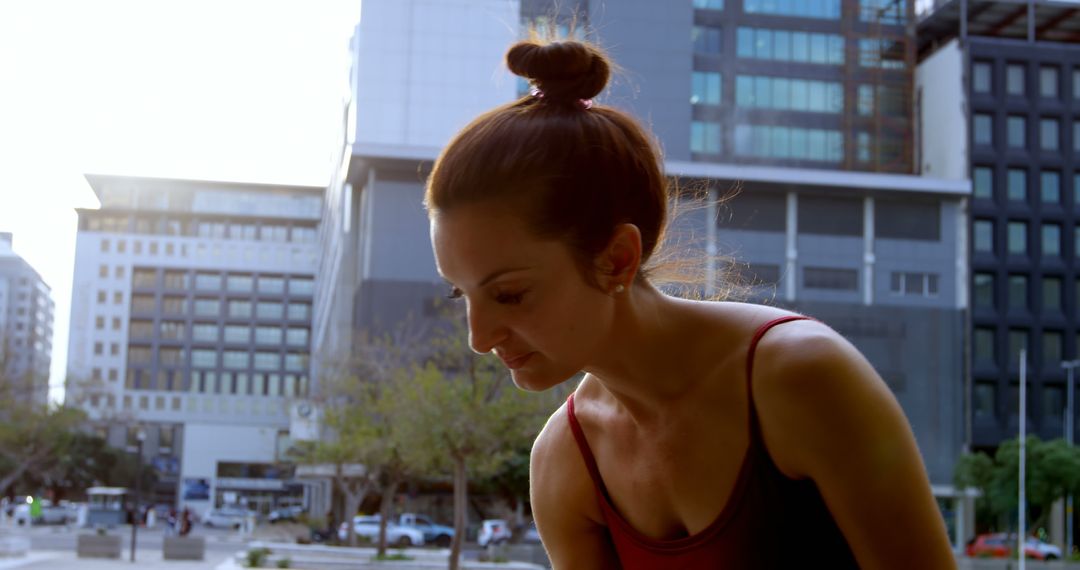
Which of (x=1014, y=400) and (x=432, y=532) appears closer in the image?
→ (x=432, y=532)

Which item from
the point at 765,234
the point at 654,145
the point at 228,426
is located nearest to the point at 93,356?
the point at 228,426

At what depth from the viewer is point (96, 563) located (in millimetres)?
28391

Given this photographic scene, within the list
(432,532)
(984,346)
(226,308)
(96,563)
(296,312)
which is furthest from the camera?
(296,312)

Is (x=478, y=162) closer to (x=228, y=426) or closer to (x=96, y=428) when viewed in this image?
(x=96, y=428)

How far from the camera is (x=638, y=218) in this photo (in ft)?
4.50

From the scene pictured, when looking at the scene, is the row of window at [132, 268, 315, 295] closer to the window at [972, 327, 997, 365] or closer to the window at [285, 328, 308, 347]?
the window at [285, 328, 308, 347]

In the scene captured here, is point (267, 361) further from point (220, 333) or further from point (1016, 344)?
point (1016, 344)

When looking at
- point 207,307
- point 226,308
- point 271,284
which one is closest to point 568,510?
point 207,307

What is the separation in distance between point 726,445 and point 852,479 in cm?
17

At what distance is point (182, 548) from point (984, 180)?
117ft

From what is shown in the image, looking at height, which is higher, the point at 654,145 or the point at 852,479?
the point at 654,145

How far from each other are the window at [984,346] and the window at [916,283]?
2.50 metres

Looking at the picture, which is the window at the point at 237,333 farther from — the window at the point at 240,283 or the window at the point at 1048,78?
the window at the point at 1048,78

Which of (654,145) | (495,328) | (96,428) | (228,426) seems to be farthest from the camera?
(228,426)
